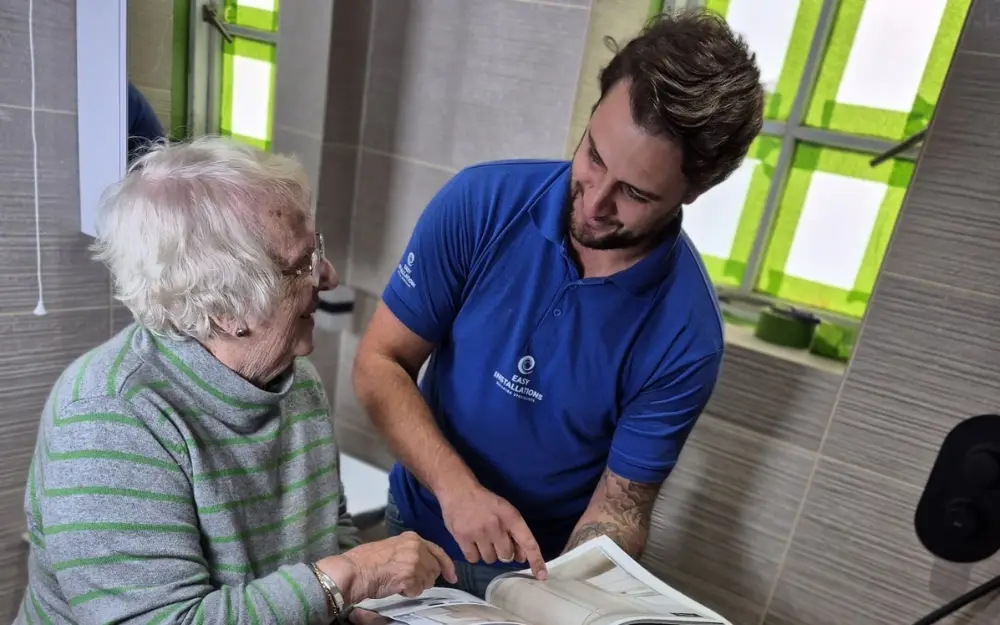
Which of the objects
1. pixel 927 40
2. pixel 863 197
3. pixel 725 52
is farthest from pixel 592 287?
pixel 927 40

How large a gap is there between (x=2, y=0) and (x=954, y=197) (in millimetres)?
1522

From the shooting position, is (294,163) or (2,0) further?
(2,0)

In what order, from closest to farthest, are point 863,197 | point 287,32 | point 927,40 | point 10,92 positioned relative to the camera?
point 10,92
point 927,40
point 863,197
point 287,32

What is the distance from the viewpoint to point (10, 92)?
1.06 m

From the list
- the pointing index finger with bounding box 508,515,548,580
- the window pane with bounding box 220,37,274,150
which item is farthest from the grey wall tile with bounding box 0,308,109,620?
the pointing index finger with bounding box 508,515,548,580

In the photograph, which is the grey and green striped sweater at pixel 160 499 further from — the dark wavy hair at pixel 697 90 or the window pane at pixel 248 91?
the window pane at pixel 248 91

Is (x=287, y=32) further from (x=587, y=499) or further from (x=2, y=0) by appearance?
(x=587, y=499)

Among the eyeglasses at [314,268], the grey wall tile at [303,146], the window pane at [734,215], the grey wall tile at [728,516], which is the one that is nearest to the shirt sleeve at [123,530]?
the eyeglasses at [314,268]

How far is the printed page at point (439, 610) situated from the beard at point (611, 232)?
488mm

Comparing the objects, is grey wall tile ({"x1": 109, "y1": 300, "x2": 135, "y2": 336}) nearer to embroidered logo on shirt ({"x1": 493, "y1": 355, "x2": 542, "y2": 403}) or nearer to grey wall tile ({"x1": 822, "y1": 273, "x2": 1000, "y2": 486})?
embroidered logo on shirt ({"x1": 493, "y1": 355, "x2": 542, "y2": 403})

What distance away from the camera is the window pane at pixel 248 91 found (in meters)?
1.33

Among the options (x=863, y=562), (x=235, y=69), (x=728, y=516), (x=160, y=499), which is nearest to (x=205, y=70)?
(x=235, y=69)

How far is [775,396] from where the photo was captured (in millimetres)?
1232

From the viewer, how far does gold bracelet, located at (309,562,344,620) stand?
28.8 inches
